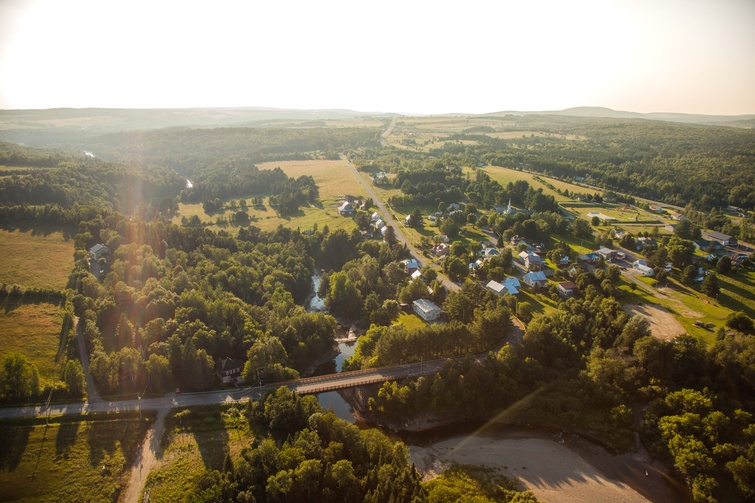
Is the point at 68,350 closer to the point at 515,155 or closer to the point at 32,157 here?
A: the point at 32,157

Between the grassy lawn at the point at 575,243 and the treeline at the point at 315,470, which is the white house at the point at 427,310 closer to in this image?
the treeline at the point at 315,470

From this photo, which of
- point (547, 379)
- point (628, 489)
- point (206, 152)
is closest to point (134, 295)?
point (547, 379)

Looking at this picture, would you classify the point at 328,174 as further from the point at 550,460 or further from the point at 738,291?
the point at 550,460

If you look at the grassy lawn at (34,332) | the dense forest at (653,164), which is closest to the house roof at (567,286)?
the grassy lawn at (34,332)

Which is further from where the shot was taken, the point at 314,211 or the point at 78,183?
the point at 314,211

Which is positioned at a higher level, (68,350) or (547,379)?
(68,350)

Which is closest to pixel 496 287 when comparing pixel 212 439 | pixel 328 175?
pixel 212 439

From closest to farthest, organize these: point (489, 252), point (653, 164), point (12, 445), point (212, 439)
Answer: point (12, 445)
point (212, 439)
point (489, 252)
point (653, 164)
